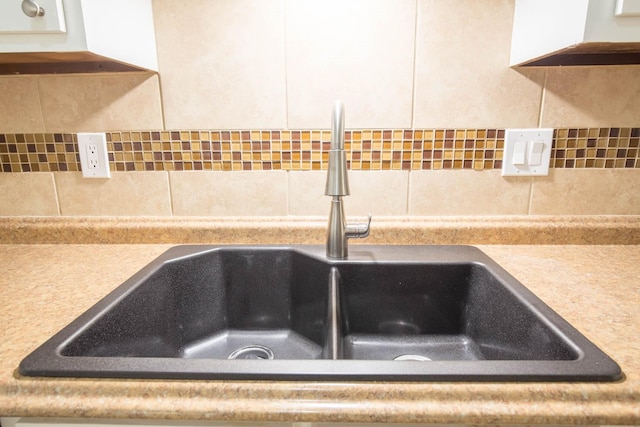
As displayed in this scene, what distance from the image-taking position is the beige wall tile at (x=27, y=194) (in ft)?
2.96

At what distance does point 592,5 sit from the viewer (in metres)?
0.56

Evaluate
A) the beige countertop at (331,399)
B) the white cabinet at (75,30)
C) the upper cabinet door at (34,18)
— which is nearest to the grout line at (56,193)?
the white cabinet at (75,30)

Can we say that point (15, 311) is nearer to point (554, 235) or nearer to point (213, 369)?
point (213, 369)

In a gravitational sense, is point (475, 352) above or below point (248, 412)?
below

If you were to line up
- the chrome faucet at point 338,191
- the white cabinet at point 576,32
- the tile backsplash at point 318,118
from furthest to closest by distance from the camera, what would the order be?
the tile backsplash at point 318,118 → the chrome faucet at point 338,191 → the white cabinet at point 576,32

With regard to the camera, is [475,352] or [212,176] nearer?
[475,352]

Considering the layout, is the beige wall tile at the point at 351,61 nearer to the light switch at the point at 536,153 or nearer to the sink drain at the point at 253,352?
the light switch at the point at 536,153

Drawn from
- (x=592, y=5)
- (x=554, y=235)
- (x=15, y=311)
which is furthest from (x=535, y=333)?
(x=15, y=311)

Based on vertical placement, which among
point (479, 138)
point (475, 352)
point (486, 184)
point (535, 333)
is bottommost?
point (475, 352)

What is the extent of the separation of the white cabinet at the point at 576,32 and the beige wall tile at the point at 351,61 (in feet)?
0.76

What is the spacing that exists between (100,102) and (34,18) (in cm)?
28

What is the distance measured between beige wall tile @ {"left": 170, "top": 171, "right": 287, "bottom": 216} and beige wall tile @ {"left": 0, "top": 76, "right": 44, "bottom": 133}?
0.36 meters

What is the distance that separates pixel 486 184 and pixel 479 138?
0.37 feet

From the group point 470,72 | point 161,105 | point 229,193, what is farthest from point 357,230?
point 161,105
